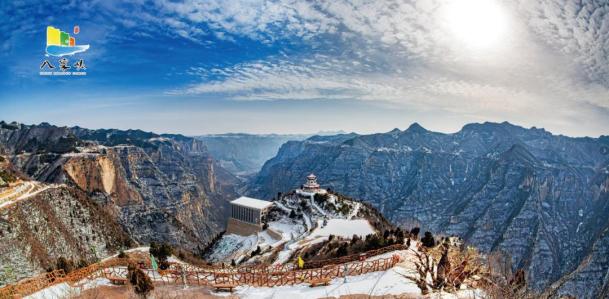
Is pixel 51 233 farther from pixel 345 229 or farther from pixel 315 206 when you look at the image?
pixel 315 206

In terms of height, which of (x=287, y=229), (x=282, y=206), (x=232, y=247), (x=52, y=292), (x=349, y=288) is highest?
(x=349, y=288)

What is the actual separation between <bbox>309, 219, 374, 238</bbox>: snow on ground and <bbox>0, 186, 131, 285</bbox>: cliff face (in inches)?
1410

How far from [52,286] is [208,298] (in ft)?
36.6

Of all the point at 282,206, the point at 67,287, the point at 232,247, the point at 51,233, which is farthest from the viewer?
the point at 282,206

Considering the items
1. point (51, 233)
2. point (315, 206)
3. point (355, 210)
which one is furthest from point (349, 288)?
point (355, 210)

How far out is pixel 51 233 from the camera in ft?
186

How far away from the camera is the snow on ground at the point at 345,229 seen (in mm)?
A: 55375

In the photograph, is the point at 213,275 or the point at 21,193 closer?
the point at 213,275

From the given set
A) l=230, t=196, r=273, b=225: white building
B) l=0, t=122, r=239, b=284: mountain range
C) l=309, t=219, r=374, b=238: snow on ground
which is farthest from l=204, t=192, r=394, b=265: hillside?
l=0, t=122, r=239, b=284: mountain range

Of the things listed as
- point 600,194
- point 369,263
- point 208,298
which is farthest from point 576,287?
point 600,194

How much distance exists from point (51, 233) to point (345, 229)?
44498mm

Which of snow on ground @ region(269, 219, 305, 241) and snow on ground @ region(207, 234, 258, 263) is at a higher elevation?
snow on ground @ region(269, 219, 305, 241)

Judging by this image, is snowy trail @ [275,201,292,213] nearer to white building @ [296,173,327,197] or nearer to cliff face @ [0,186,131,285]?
white building @ [296,173,327,197]

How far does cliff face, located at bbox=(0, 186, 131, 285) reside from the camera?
46.2 metres
